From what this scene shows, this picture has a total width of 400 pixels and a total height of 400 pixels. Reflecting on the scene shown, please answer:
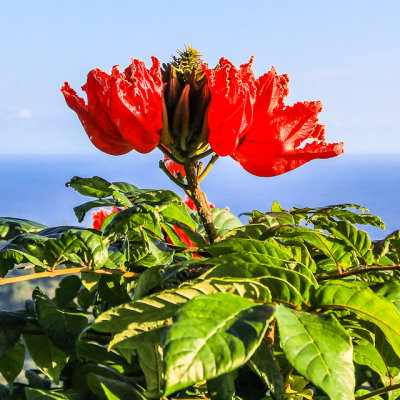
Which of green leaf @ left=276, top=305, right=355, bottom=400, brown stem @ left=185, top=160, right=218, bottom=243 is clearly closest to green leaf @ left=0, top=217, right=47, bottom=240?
brown stem @ left=185, top=160, right=218, bottom=243

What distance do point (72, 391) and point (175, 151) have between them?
0.36 meters

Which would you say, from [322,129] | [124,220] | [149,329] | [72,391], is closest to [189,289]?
[149,329]

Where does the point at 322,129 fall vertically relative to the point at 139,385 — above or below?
above

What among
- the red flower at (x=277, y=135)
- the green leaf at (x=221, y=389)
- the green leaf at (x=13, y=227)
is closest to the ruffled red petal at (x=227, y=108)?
the red flower at (x=277, y=135)

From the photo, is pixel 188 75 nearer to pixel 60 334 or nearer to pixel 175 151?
pixel 175 151

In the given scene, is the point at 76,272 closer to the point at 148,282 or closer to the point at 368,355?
the point at 148,282

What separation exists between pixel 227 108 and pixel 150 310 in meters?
0.42

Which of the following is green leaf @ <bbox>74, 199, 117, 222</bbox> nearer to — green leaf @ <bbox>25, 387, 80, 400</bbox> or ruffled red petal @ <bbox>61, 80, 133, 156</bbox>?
ruffled red petal @ <bbox>61, 80, 133, 156</bbox>

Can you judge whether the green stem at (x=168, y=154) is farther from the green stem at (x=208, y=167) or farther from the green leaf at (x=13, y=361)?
the green leaf at (x=13, y=361)

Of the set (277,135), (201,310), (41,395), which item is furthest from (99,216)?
(201,310)

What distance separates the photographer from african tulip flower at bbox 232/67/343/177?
864mm

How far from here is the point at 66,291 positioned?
0.98 m

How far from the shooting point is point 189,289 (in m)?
0.44

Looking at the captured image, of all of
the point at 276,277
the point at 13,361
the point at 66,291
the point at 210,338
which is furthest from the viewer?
the point at 66,291
